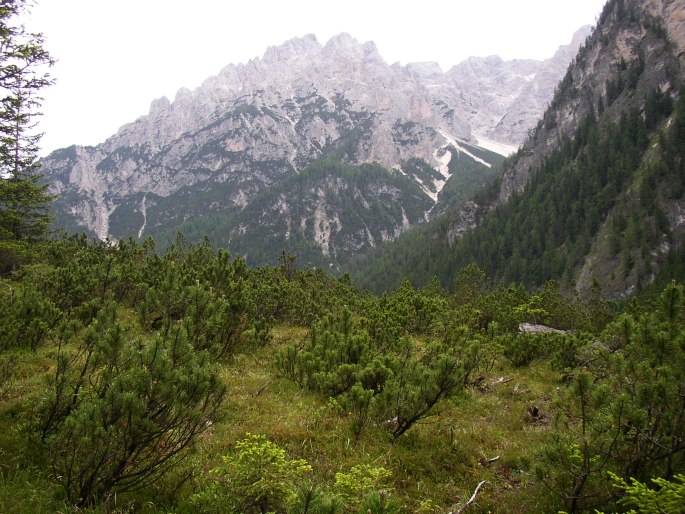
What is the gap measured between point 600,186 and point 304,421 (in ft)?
349

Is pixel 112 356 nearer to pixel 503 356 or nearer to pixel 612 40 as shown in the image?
pixel 503 356

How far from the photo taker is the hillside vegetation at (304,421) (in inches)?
176

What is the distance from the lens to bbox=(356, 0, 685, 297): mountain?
71.1 metres

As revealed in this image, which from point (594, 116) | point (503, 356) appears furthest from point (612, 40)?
point (503, 356)

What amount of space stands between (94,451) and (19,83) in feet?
41.4

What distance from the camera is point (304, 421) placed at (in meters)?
7.91

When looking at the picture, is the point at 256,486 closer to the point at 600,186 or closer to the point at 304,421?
the point at 304,421

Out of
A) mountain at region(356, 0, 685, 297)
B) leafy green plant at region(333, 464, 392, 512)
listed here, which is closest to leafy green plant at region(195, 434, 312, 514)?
leafy green plant at region(333, 464, 392, 512)

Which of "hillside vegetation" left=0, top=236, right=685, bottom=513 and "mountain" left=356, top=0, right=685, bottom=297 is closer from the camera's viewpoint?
"hillside vegetation" left=0, top=236, right=685, bottom=513

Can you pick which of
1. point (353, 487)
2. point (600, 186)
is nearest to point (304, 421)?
point (353, 487)

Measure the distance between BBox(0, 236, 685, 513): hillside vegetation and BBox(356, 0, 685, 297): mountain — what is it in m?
62.1

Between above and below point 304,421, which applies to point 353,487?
above

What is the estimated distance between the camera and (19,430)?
5.49 metres

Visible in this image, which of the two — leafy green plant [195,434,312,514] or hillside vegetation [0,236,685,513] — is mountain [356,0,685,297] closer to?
hillside vegetation [0,236,685,513]
